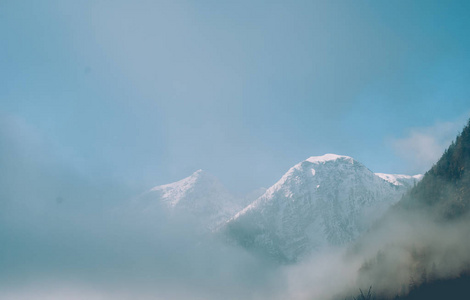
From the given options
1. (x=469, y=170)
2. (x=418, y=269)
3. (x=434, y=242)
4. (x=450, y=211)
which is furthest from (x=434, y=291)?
(x=469, y=170)

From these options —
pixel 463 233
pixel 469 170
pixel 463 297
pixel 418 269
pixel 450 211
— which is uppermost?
pixel 469 170

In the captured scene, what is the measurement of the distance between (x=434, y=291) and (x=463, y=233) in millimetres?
39054

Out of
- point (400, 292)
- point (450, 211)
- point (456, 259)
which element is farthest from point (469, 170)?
point (400, 292)

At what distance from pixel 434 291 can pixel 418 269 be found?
17.0 meters

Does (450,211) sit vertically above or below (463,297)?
above

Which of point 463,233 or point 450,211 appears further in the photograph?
point 450,211

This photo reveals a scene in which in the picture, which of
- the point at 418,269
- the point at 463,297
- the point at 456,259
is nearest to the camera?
the point at 463,297

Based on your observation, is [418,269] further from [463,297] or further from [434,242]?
[463,297]

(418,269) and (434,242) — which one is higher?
(434,242)

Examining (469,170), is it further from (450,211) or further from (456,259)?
(456,259)

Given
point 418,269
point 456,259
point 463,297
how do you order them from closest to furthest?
1. point 463,297
2. point 456,259
3. point 418,269

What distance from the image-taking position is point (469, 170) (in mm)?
190875

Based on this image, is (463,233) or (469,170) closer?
(463,233)

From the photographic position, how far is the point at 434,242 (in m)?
191
